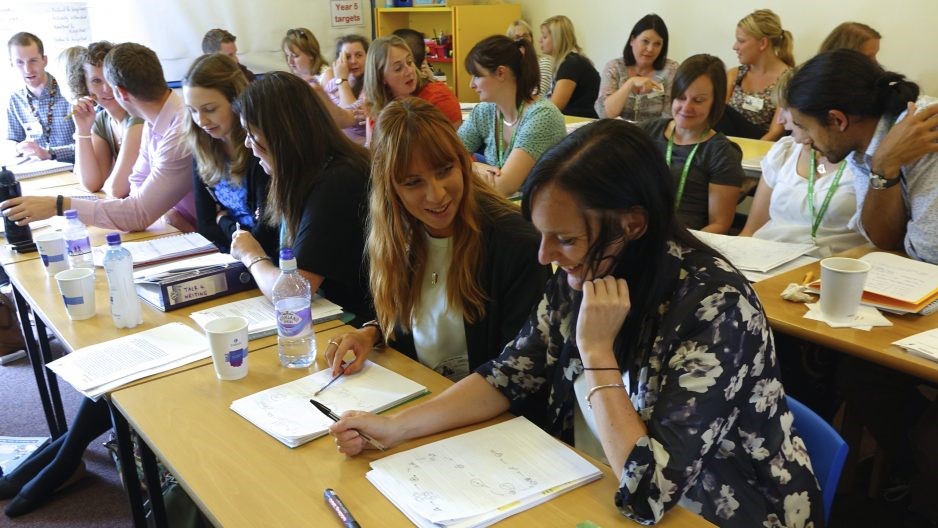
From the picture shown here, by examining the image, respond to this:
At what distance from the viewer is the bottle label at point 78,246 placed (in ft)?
7.21

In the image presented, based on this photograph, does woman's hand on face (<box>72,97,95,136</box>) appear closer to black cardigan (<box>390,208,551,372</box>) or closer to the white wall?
black cardigan (<box>390,208,551,372</box>)

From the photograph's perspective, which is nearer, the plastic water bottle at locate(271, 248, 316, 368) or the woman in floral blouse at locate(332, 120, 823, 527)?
the woman in floral blouse at locate(332, 120, 823, 527)

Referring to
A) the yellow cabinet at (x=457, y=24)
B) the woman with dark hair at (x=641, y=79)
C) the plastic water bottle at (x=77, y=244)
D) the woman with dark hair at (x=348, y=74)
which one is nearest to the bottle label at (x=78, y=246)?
the plastic water bottle at (x=77, y=244)

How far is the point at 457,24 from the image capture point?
6.50 meters

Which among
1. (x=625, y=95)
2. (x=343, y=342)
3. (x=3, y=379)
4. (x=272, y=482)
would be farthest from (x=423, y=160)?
(x=625, y=95)

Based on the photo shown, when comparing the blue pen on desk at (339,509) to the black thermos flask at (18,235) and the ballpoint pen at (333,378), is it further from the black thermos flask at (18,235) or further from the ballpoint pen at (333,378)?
the black thermos flask at (18,235)

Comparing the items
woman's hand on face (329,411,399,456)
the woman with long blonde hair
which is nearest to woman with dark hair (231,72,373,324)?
woman's hand on face (329,411,399,456)

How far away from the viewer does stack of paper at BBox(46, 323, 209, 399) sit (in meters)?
1.54

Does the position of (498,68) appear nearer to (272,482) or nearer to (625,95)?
(625,95)

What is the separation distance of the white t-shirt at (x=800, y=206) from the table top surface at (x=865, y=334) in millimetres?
594

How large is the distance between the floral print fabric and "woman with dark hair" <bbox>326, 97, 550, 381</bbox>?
0.36 m

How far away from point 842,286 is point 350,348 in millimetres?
1078

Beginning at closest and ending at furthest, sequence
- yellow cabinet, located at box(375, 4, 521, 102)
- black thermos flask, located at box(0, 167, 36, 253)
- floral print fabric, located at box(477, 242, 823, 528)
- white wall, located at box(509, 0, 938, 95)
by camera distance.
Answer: floral print fabric, located at box(477, 242, 823, 528) → black thermos flask, located at box(0, 167, 36, 253) → white wall, located at box(509, 0, 938, 95) → yellow cabinet, located at box(375, 4, 521, 102)

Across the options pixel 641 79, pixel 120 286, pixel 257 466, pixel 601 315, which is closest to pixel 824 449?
pixel 601 315
